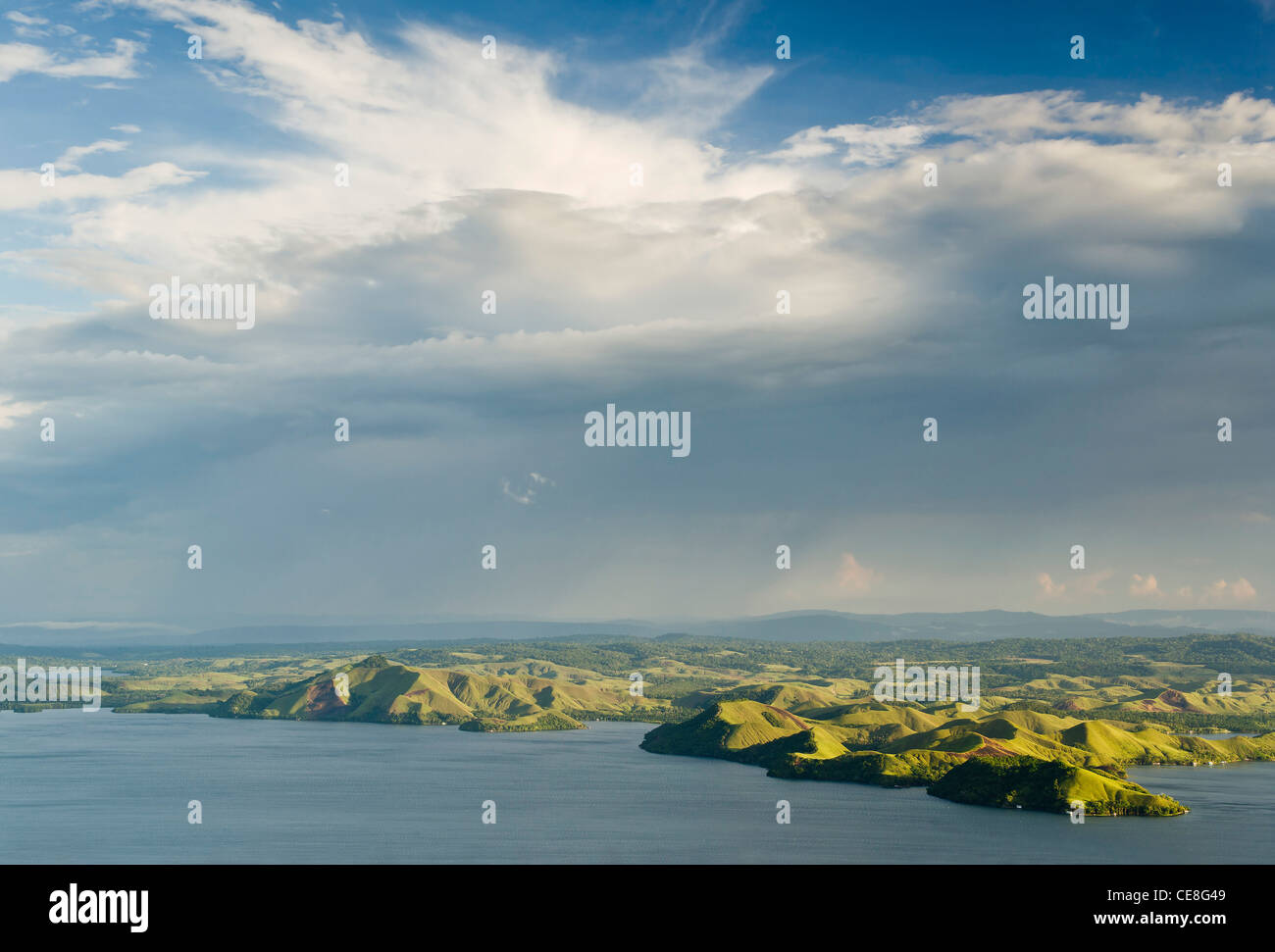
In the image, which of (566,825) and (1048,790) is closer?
(566,825)

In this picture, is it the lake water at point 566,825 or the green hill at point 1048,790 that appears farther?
the green hill at point 1048,790

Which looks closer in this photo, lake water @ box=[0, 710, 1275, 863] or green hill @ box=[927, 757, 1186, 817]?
lake water @ box=[0, 710, 1275, 863]

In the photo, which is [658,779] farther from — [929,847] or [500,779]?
[929,847]

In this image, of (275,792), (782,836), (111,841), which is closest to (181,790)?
(275,792)

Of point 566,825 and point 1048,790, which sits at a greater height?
point 566,825
